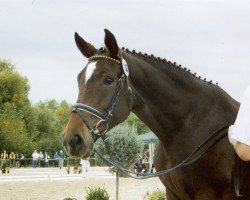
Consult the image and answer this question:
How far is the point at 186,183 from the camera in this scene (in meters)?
4.18

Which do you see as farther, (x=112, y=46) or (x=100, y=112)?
(x=112, y=46)

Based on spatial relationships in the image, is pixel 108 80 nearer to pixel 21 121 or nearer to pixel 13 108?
pixel 21 121

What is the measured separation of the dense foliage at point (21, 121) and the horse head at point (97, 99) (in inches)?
1743

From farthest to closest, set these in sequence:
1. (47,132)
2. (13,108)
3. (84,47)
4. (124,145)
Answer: (47,132), (13,108), (124,145), (84,47)

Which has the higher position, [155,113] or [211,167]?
[155,113]

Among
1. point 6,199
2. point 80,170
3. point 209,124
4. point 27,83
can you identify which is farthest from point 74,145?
point 27,83

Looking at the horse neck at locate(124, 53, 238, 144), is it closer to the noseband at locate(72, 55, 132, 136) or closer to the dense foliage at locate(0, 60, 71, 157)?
the noseband at locate(72, 55, 132, 136)

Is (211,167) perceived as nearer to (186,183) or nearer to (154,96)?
(186,183)

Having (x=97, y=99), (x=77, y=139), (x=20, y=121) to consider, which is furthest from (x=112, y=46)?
(x=20, y=121)

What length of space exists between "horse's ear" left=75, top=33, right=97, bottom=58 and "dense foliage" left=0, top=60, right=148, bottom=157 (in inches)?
1734

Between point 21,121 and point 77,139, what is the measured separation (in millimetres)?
53599

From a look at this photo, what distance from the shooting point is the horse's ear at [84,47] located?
4355 mm

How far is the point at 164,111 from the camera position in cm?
Result: 450

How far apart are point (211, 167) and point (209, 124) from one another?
47 centimetres
